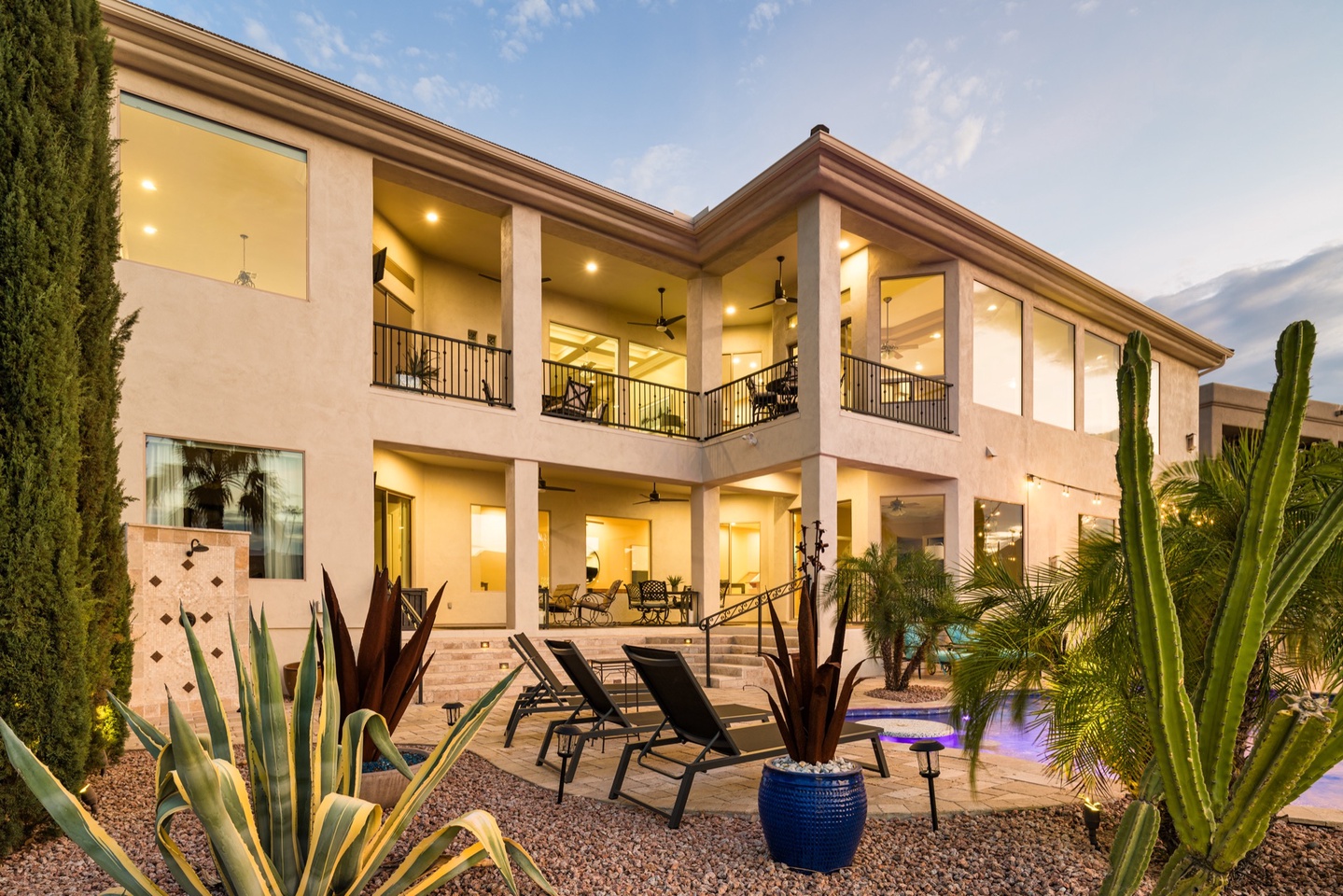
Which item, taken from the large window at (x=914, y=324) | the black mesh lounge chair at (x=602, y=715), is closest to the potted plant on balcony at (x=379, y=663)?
the black mesh lounge chair at (x=602, y=715)

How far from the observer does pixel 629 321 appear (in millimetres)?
17625

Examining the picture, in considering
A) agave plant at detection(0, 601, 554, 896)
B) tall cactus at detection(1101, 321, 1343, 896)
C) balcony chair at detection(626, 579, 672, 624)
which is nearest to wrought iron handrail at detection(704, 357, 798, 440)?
balcony chair at detection(626, 579, 672, 624)

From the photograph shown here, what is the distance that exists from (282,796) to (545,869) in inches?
63.1

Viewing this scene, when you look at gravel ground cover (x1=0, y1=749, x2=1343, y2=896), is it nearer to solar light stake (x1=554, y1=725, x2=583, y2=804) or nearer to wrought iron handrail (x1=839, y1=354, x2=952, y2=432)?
solar light stake (x1=554, y1=725, x2=583, y2=804)

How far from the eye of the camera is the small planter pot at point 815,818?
3.59 meters

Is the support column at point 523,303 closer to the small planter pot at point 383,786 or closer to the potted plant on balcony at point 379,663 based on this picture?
the potted plant on balcony at point 379,663

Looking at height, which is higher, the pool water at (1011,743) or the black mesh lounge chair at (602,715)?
the black mesh lounge chair at (602,715)

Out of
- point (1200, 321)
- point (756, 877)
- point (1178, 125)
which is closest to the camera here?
point (756, 877)

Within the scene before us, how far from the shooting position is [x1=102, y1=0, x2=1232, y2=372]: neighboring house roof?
9328mm

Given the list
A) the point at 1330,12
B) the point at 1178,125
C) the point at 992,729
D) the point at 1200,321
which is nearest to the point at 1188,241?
the point at 1200,321

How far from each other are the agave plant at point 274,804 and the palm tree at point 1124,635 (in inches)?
A: 114

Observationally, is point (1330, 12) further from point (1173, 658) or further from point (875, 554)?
point (1173, 658)

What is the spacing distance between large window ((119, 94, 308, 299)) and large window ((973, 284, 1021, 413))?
1132 centimetres

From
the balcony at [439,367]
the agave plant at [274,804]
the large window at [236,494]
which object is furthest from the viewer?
the balcony at [439,367]
